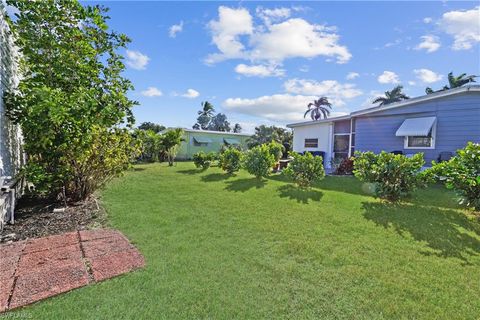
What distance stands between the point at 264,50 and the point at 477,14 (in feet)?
27.0

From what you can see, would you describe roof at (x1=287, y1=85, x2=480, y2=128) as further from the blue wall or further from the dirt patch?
the dirt patch

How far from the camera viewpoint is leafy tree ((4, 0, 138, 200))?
5.05 meters

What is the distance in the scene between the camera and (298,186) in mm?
8734

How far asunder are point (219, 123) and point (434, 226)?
49.5m

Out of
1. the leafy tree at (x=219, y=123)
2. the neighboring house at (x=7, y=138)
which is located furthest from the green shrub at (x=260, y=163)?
the leafy tree at (x=219, y=123)

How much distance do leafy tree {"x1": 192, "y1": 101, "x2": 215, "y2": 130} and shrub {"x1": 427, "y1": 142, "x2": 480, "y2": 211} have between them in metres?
48.0

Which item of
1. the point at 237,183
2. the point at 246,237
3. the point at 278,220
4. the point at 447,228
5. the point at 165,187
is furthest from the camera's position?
the point at 237,183

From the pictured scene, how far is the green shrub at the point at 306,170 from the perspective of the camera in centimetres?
844

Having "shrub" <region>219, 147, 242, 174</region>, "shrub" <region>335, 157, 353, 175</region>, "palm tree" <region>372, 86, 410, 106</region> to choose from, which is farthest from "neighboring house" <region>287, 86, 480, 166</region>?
"palm tree" <region>372, 86, 410, 106</region>

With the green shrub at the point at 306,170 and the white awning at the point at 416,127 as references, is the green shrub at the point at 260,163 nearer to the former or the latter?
the green shrub at the point at 306,170

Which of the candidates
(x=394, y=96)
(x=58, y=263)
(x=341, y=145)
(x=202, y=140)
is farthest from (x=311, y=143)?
(x=394, y=96)

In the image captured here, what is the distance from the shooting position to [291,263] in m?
3.52

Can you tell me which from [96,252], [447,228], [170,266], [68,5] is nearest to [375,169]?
[447,228]

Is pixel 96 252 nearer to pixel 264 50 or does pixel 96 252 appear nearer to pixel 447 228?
pixel 447 228
